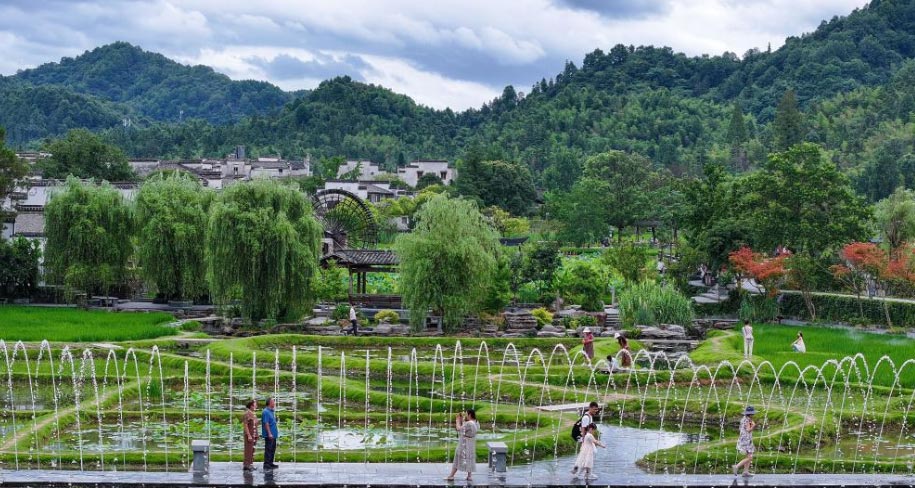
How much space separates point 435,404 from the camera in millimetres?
32062

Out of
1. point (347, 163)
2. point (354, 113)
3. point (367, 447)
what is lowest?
point (367, 447)

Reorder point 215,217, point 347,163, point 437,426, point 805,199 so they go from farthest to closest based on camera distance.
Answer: point 347,163 < point 805,199 < point 215,217 < point 437,426

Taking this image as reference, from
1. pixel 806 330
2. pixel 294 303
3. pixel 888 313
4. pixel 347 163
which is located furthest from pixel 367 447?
pixel 347 163

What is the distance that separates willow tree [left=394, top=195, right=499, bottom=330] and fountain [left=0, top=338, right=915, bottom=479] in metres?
6.45

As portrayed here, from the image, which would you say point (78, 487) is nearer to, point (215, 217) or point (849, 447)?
point (849, 447)

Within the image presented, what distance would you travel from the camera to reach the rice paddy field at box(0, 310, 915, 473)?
25438mm

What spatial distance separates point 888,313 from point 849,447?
24.3 meters

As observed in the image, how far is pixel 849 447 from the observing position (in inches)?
1092

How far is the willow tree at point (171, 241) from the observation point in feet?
181

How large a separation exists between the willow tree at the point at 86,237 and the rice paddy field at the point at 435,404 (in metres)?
12.8

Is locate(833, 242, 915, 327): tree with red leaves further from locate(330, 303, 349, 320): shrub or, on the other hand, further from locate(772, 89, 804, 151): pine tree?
locate(772, 89, 804, 151): pine tree

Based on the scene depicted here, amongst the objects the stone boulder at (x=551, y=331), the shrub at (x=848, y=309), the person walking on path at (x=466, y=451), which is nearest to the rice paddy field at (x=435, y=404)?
the person walking on path at (x=466, y=451)

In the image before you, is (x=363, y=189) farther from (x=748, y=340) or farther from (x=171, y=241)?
(x=748, y=340)

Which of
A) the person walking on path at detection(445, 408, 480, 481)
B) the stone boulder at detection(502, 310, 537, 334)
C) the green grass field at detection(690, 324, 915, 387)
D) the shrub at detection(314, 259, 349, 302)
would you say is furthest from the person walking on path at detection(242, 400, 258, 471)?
the shrub at detection(314, 259, 349, 302)
